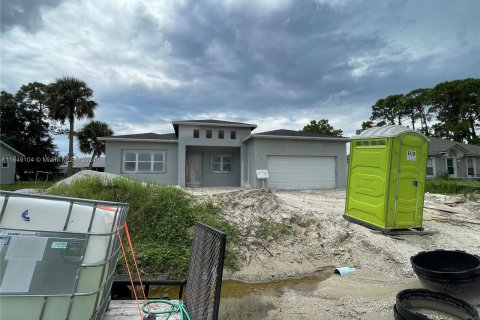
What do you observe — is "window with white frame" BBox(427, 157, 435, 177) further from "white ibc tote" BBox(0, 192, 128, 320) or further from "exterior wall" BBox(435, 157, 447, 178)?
"white ibc tote" BBox(0, 192, 128, 320)

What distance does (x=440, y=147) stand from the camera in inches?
1052

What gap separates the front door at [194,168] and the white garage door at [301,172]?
511cm

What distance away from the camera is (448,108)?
43938mm

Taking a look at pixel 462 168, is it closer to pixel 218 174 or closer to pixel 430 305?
pixel 218 174

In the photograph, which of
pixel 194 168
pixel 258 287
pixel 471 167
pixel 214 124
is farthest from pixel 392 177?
pixel 471 167

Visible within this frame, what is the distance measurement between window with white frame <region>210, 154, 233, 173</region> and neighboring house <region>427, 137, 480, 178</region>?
59.2ft

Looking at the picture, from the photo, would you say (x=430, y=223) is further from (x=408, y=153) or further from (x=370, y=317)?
(x=370, y=317)

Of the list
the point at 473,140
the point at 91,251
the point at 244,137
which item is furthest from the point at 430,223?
the point at 473,140

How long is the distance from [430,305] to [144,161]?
16957mm

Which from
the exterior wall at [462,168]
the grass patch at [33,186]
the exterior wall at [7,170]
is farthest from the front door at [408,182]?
the exterior wall at [7,170]

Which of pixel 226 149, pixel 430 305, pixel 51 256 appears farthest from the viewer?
pixel 226 149

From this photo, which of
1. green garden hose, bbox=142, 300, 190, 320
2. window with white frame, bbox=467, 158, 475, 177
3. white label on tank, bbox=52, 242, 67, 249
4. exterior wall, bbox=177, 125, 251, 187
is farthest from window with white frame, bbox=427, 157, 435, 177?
white label on tank, bbox=52, 242, 67, 249

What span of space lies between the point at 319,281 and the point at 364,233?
7.68 ft

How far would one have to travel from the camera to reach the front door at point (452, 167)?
1044 inches
